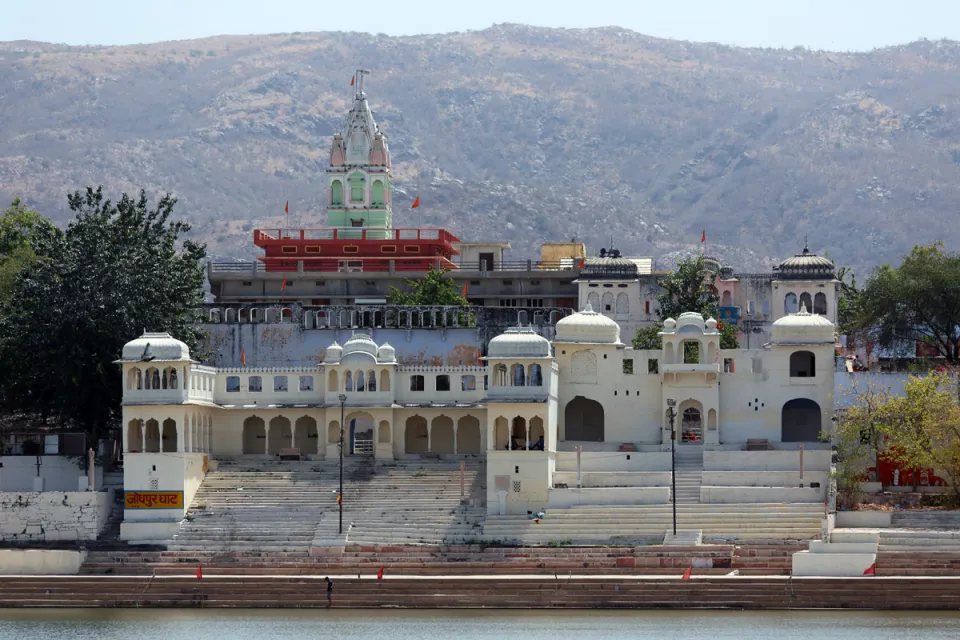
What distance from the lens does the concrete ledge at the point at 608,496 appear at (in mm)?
90438

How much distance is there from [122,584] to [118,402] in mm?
15584

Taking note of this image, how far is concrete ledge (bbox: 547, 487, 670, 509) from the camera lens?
9044 cm

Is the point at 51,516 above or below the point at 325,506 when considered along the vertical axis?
below

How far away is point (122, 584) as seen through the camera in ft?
281

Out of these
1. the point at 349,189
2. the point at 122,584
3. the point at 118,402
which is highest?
the point at 349,189

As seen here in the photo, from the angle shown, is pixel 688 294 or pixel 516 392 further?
pixel 688 294

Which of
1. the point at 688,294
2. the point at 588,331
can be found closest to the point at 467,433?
the point at 588,331

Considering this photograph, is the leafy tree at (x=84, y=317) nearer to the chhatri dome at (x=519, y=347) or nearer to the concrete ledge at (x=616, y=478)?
A: the chhatri dome at (x=519, y=347)

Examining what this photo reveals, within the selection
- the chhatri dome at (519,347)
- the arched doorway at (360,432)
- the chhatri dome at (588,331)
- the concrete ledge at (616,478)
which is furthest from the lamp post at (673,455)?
the arched doorway at (360,432)

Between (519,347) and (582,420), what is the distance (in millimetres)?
7349

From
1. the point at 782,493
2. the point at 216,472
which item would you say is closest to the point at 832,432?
the point at 782,493

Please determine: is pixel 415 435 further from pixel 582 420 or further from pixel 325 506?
pixel 325 506

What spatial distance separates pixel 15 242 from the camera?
388 ft

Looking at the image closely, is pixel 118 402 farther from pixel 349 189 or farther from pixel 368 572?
pixel 349 189
